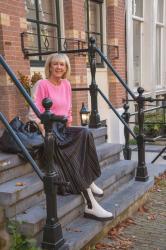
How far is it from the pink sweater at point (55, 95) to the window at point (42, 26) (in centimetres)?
218

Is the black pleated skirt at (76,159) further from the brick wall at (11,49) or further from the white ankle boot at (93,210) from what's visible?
the brick wall at (11,49)

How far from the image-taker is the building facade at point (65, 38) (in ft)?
17.1

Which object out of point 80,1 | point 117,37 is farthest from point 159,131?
point 80,1

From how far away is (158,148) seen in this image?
25.5 feet

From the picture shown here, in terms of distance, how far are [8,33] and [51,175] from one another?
9.82ft

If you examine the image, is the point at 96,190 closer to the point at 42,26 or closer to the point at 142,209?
the point at 142,209

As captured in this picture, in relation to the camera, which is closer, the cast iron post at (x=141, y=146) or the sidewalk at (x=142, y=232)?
the sidewalk at (x=142, y=232)

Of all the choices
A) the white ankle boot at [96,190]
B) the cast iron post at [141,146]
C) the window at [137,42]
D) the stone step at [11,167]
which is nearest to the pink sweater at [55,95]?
the stone step at [11,167]

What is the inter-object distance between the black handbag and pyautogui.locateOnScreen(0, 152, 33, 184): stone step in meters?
0.07

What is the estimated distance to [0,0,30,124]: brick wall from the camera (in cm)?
510

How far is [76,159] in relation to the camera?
338 cm

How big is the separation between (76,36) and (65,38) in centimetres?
25

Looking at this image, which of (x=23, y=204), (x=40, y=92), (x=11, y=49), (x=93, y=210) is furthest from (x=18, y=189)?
(x=11, y=49)

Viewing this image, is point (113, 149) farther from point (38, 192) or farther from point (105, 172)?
point (38, 192)
